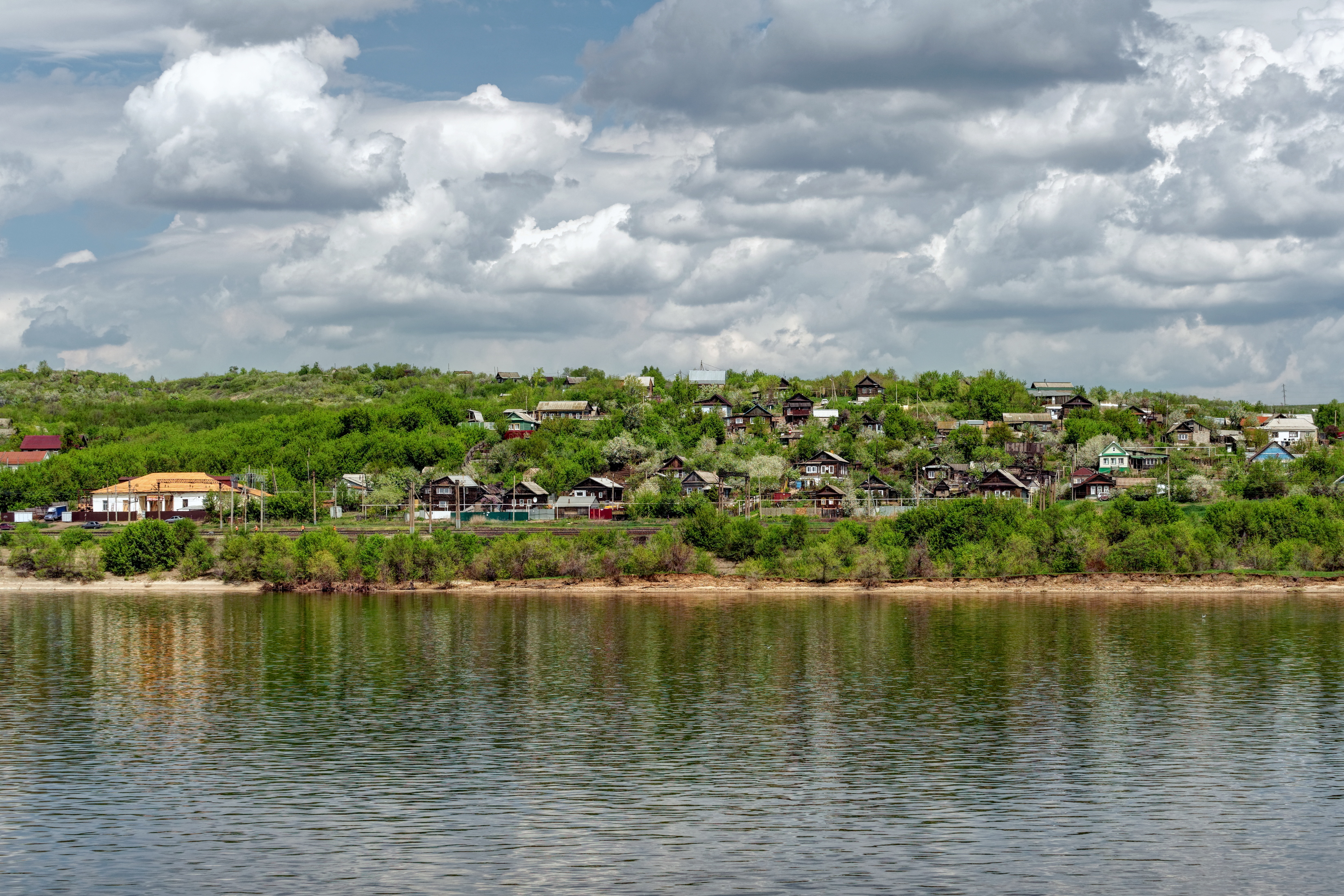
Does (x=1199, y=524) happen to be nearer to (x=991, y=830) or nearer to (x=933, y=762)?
(x=933, y=762)

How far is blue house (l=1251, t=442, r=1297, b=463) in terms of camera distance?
15250cm

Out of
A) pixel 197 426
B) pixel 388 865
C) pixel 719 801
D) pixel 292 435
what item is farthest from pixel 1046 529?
pixel 197 426

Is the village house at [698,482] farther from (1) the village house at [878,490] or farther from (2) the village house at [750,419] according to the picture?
(2) the village house at [750,419]

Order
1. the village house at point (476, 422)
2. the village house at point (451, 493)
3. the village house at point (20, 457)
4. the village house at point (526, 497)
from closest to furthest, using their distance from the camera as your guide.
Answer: the village house at point (526, 497)
the village house at point (451, 493)
the village house at point (20, 457)
the village house at point (476, 422)

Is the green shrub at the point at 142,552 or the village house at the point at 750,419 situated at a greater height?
the village house at the point at 750,419

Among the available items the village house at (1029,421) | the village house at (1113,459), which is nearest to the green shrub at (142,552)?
the village house at (1113,459)

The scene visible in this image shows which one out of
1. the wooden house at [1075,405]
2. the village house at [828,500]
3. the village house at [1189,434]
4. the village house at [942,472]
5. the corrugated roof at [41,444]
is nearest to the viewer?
the village house at [828,500]

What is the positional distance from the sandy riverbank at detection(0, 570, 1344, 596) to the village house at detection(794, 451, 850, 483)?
154 feet

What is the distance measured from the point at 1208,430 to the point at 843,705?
14043 centimetres

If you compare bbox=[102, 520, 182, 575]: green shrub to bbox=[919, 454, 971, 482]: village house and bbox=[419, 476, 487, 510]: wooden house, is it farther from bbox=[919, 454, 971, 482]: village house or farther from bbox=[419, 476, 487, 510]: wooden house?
bbox=[919, 454, 971, 482]: village house

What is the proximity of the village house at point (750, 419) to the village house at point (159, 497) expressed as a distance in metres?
70.6

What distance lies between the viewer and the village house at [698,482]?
452 feet

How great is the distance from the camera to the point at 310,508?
420 ft

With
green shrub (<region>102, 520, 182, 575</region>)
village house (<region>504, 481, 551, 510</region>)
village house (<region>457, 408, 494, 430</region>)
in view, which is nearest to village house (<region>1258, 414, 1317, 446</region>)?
village house (<region>457, 408, 494, 430</region>)
